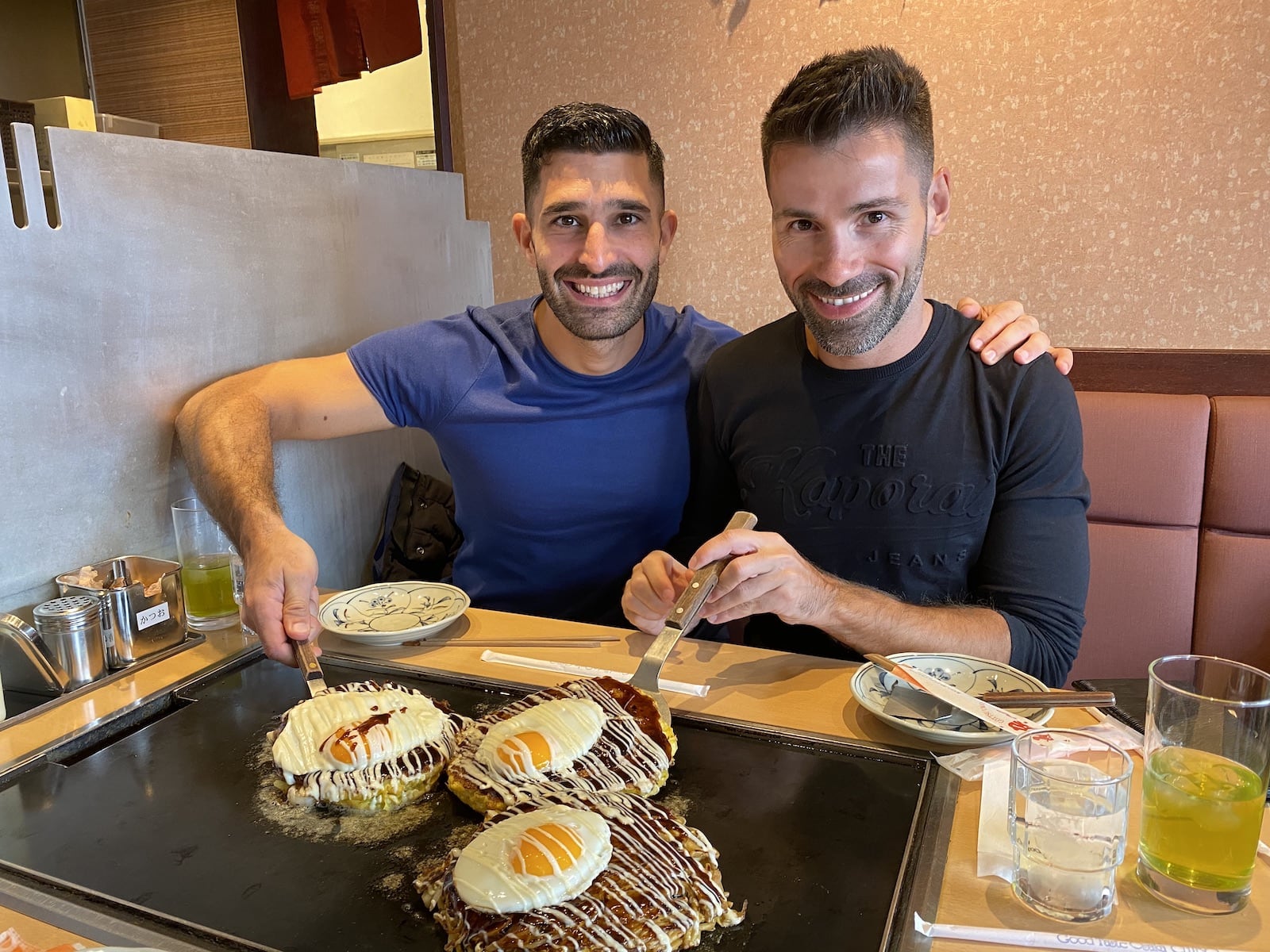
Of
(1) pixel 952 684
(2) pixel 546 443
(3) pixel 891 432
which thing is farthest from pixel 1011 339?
(2) pixel 546 443

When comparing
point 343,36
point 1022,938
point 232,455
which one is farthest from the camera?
point 343,36

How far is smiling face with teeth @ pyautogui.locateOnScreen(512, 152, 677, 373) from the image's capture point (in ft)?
5.92

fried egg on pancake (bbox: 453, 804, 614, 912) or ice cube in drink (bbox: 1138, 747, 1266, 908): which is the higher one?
ice cube in drink (bbox: 1138, 747, 1266, 908)

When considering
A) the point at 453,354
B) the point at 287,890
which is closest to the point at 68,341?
the point at 453,354

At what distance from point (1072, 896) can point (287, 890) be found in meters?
0.76

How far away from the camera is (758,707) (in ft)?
4.07

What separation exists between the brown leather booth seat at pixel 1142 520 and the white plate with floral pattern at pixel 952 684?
3.24 feet

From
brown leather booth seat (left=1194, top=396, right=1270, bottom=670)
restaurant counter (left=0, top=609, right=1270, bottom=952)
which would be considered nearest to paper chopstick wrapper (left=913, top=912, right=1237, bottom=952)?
restaurant counter (left=0, top=609, right=1270, bottom=952)

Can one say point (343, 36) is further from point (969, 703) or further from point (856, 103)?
point (969, 703)

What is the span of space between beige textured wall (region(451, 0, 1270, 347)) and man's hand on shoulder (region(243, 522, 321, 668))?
185cm

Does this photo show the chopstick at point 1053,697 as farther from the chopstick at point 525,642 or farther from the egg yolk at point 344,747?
the egg yolk at point 344,747

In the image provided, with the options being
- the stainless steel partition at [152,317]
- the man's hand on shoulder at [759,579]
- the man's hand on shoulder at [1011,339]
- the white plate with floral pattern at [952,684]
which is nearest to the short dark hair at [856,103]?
the man's hand on shoulder at [1011,339]

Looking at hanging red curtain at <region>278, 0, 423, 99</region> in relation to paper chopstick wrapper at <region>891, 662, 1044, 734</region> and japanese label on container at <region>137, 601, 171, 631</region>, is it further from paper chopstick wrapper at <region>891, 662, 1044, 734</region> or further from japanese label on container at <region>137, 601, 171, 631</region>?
paper chopstick wrapper at <region>891, 662, 1044, 734</region>

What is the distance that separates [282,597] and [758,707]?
69 cm
